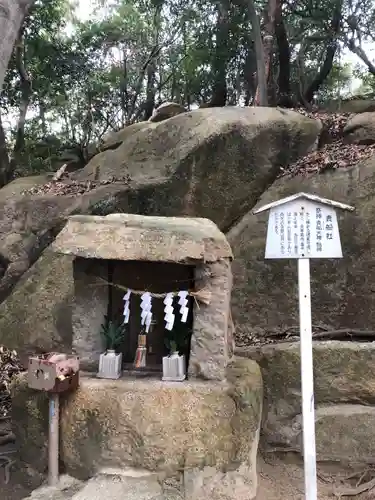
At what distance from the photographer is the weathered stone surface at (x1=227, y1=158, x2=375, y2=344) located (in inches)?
247

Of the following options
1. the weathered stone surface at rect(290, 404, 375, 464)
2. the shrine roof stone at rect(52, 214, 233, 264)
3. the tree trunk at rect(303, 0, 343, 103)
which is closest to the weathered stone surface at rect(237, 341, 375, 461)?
the weathered stone surface at rect(290, 404, 375, 464)

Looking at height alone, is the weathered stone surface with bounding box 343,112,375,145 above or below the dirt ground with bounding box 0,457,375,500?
above

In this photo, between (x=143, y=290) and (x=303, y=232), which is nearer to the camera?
(x=303, y=232)

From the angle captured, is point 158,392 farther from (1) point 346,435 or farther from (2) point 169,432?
(1) point 346,435

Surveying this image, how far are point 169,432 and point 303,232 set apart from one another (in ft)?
6.47

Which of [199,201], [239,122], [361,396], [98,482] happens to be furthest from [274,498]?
[239,122]

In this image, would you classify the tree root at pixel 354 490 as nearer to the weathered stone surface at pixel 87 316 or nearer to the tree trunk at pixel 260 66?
the weathered stone surface at pixel 87 316

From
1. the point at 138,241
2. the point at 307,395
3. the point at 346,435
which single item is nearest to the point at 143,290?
the point at 138,241

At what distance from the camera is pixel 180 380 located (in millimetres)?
4438

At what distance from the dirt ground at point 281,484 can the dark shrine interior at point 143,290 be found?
1599 mm

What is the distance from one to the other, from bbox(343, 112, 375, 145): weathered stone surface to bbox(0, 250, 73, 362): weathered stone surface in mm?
5166

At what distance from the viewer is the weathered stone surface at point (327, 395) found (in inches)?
205

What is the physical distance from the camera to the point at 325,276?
21.2 feet

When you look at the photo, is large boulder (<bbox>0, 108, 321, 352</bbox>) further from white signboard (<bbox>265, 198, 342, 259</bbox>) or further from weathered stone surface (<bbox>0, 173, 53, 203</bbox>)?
white signboard (<bbox>265, 198, 342, 259</bbox>)
